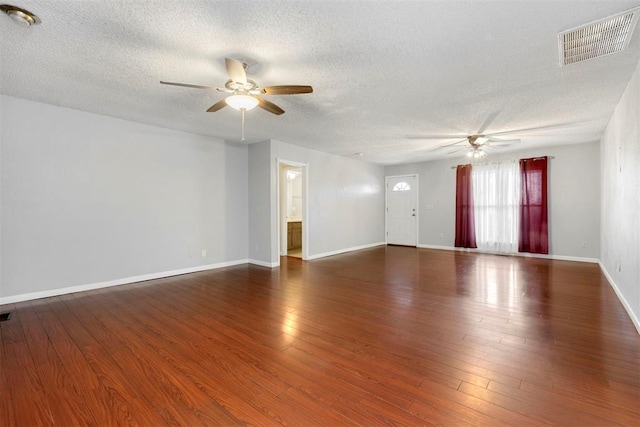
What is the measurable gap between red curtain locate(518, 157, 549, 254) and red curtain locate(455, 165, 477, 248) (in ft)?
3.39

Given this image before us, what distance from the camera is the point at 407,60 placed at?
258 centimetres

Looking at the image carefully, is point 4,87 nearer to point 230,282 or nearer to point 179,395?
point 230,282

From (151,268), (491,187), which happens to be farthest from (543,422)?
(491,187)

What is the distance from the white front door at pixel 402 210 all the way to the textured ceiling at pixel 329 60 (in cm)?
413

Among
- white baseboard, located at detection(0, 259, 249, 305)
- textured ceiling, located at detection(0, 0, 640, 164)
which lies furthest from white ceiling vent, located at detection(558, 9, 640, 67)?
white baseboard, located at detection(0, 259, 249, 305)

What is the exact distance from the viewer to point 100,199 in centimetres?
413

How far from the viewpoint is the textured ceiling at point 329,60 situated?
1.96m

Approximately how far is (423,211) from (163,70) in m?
7.16

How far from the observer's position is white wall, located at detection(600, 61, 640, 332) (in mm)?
2717

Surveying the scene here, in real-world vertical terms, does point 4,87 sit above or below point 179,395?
above

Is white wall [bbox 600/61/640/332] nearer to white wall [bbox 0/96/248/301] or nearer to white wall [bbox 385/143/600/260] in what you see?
white wall [bbox 385/143/600/260]

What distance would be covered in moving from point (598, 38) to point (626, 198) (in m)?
1.99

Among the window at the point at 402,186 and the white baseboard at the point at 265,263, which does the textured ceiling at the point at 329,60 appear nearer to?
the white baseboard at the point at 265,263

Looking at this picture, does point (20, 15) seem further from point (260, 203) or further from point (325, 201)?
point (325, 201)
